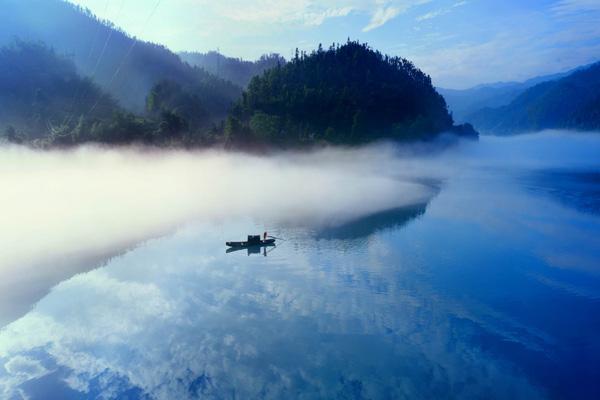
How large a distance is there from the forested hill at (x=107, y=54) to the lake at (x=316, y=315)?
244 feet

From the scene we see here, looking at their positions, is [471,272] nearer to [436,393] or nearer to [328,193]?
[436,393]

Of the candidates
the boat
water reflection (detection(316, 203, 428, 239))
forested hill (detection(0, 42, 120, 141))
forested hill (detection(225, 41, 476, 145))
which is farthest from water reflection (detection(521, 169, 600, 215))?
forested hill (detection(0, 42, 120, 141))

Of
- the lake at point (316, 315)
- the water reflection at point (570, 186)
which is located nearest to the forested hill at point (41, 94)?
the lake at point (316, 315)

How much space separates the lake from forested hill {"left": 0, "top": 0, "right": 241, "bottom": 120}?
74367 mm

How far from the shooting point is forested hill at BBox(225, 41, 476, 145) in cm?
8575

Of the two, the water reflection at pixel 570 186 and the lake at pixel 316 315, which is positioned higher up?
the water reflection at pixel 570 186

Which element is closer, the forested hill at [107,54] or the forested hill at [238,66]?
the forested hill at [107,54]

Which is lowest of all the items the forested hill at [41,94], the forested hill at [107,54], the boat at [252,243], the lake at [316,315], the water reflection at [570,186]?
the lake at [316,315]

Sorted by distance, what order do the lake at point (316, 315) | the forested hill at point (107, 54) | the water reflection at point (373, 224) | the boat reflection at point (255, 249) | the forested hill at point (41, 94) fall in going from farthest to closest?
1. the forested hill at point (107, 54)
2. the forested hill at point (41, 94)
3. the water reflection at point (373, 224)
4. the boat reflection at point (255, 249)
5. the lake at point (316, 315)

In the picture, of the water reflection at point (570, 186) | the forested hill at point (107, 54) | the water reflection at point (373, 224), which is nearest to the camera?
the water reflection at point (373, 224)

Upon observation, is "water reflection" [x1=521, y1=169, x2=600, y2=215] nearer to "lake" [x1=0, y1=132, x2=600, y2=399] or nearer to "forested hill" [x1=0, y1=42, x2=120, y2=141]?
"lake" [x1=0, y1=132, x2=600, y2=399]

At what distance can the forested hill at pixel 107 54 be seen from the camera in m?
109

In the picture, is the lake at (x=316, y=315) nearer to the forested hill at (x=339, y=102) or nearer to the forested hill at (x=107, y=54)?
the forested hill at (x=339, y=102)

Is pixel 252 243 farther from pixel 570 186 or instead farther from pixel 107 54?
pixel 107 54
